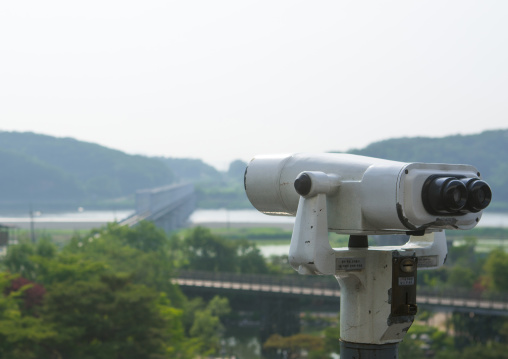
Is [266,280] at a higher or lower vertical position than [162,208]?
lower

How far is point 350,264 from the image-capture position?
2686 mm

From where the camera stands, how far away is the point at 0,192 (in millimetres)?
130000

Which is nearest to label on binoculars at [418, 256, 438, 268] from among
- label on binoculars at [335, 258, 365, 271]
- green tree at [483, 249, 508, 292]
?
label on binoculars at [335, 258, 365, 271]

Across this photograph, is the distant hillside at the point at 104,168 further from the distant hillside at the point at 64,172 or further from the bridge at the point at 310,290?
the bridge at the point at 310,290

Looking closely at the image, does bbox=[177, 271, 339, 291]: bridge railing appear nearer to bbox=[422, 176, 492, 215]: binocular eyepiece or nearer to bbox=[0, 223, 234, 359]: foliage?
bbox=[0, 223, 234, 359]: foliage

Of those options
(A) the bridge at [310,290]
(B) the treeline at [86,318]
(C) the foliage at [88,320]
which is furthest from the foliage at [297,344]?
(A) the bridge at [310,290]

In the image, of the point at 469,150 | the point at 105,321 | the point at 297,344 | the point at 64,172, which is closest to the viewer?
the point at 105,321

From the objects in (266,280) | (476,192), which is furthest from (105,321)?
(266,280)

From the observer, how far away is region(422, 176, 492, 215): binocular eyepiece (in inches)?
96.8

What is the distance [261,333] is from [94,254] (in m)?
9.53

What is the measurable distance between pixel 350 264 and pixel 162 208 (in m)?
79.5

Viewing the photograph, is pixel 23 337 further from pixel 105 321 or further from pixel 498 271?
pixel 498 271

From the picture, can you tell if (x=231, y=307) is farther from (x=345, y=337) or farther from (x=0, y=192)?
(x=0, y=192)

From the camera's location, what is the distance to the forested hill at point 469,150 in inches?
4400
